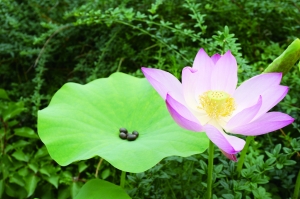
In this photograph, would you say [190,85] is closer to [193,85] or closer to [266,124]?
[193,85]

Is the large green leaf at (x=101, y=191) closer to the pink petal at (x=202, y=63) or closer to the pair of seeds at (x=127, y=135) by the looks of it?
the pair of seeds at (x=127, y=135)

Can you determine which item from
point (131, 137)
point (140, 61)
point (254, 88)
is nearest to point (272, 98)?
point (254, 88)

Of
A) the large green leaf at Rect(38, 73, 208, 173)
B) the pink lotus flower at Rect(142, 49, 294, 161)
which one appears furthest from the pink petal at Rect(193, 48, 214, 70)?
the large green leaf at Rect(38, 73, 208, 173)

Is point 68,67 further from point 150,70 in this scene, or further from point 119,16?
point 150,70

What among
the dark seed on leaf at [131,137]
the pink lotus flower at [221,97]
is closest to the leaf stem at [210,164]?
the pink lotus flower at [221,97]

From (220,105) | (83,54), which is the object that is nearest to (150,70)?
(220,105)

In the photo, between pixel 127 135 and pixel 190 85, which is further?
pixel 127 135
